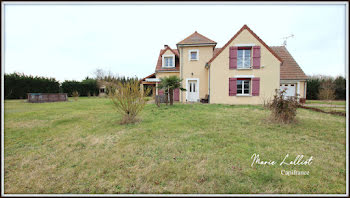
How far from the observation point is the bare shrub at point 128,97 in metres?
5.86

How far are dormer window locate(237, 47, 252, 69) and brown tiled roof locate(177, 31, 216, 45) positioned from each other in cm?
268

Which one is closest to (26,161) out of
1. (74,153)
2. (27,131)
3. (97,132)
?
(74,153)

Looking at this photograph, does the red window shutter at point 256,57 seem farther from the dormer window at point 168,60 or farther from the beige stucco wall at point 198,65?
the dormer window at point 168,60

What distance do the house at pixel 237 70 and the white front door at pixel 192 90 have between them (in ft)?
0.32

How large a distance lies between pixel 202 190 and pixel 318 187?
5.56ft

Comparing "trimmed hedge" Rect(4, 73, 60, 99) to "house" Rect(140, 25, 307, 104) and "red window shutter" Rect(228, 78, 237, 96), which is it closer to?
"house" Rect(140, 25, 307, 104)

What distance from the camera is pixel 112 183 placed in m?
2.24

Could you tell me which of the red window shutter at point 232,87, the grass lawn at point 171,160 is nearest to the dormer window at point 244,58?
the red window shutter at point 232,87

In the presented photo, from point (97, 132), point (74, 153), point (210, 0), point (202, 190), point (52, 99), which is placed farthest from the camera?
point (52, 99)

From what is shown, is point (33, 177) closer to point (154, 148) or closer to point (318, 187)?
point (154, 148)

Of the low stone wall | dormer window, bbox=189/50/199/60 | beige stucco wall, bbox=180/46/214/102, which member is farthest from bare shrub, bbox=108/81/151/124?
the low stone wall

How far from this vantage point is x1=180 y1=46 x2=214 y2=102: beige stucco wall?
14.3m

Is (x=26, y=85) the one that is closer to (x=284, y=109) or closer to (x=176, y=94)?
(x=176, y=94)

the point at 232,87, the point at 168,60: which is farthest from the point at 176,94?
the point at 232,87
